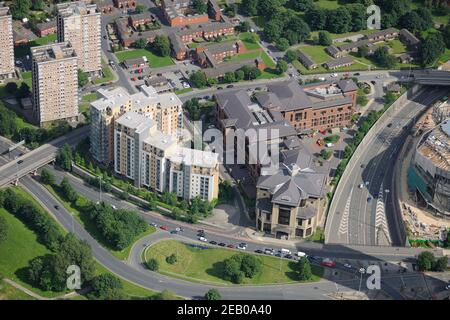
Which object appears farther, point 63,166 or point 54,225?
point 63,166

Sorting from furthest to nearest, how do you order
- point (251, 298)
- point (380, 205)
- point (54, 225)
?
point (380, 205) < point (54, 225) < point (251, 298)

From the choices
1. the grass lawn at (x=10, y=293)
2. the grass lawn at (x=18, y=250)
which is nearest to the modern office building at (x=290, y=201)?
the grass lawn at (x=18, y=250)

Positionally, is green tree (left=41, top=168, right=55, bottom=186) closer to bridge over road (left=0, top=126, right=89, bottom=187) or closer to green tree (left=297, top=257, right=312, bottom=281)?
bridge over road (left=0, top=126, right=89, bottom=187)

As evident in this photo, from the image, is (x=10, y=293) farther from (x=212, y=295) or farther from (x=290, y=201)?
(x=290, y=201)

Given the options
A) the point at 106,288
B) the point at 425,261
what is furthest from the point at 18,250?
the point at 425,261

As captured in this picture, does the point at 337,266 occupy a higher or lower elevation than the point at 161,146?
lower

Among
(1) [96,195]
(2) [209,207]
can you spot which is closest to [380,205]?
(2) [209,207]

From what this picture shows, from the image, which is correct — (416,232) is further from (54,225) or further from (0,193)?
(0,193)
